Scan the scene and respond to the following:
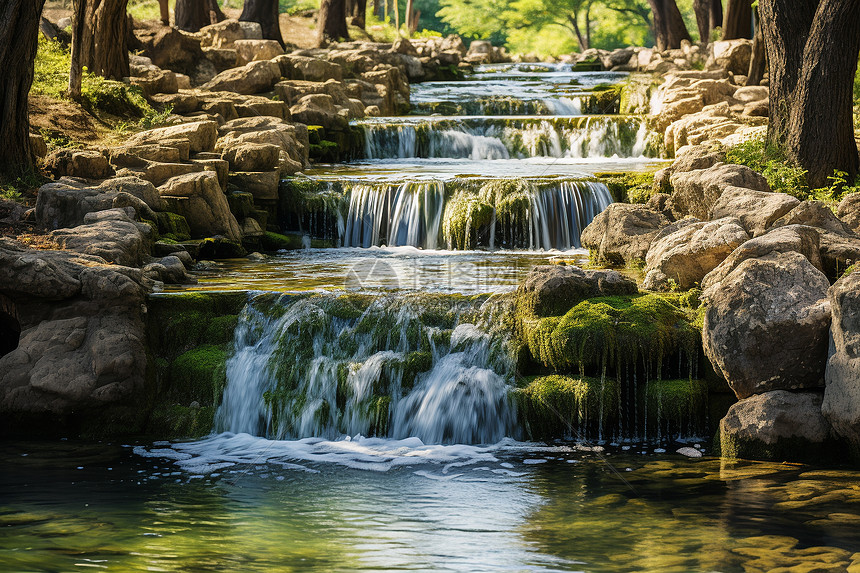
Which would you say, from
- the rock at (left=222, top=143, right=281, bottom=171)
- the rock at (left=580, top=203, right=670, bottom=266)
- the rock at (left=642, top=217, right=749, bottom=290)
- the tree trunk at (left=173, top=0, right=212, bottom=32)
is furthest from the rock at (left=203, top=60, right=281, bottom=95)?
the rock at (left=642, top=217, right=749, bottom=290)

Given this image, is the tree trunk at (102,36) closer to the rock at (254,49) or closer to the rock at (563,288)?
the rock at (254,49)

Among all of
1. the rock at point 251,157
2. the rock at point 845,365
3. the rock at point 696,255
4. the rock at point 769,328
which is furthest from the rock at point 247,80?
the rock at point 845,365

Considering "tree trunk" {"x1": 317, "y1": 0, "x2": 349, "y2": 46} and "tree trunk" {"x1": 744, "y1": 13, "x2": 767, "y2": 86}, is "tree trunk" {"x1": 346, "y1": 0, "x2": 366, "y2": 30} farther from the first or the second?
"tree trunk" {"x1": 744, "y1": 13, "x2": 767, "y2": 86}

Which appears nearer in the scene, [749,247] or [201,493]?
[201,493]

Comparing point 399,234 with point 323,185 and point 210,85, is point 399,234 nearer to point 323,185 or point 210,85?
point 323,185

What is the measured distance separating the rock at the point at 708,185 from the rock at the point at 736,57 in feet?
38.9

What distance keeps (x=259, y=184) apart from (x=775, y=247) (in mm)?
8611

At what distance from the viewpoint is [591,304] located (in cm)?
838

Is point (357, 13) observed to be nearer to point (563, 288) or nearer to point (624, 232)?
point (624, 232)

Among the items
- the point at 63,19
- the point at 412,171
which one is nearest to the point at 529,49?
the point at 63,19

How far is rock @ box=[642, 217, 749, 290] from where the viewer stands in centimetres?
891

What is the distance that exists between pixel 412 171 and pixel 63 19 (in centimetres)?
1580

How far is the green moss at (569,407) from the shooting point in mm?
7922

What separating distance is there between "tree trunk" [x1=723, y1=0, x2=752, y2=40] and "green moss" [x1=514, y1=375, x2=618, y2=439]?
19.1 m
